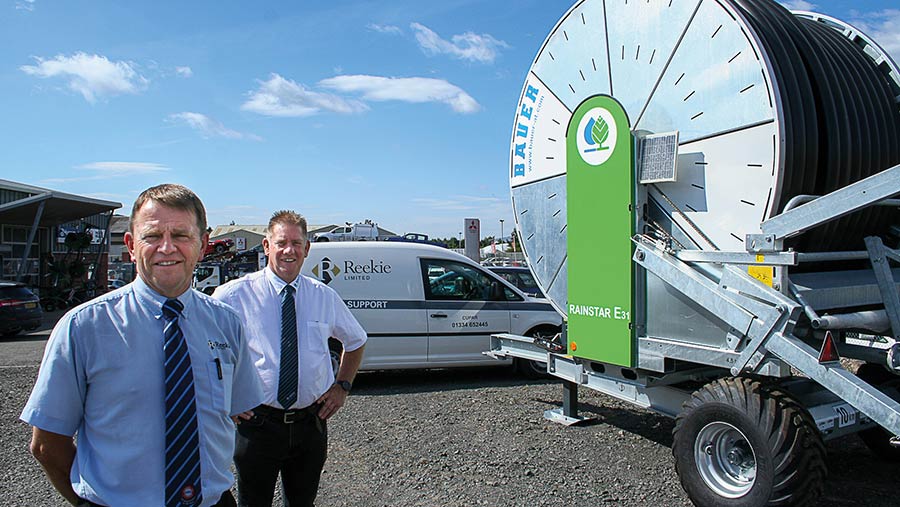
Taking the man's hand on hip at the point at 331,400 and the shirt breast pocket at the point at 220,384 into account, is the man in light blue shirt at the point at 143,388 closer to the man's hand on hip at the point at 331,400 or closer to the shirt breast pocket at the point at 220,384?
the shirt breast pocket at the point at 220,384

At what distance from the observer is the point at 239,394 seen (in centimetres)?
247

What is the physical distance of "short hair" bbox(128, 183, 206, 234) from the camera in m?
2.14

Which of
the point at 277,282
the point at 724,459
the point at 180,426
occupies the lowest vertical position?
the point at 724,459

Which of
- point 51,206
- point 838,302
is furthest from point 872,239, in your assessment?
point 51,206

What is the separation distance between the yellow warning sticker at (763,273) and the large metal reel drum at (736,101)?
0.78 feet

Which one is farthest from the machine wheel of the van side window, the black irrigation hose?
the van side window

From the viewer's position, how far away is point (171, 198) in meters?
2.15

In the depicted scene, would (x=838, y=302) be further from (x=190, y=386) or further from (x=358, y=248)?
(x=358, y=248)

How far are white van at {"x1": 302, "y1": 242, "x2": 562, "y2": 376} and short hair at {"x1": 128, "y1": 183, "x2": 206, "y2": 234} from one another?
6509 millimetres

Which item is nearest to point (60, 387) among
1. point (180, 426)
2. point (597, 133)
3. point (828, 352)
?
point (180, 426)

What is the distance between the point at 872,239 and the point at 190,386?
468 centimetres

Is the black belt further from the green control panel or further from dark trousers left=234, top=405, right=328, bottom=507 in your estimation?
the green control panel

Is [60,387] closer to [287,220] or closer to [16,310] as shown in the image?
[287,220]

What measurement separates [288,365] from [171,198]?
1.37m
